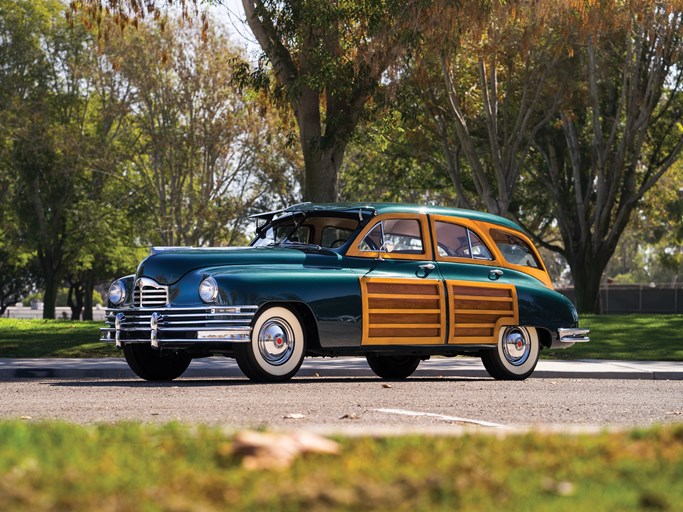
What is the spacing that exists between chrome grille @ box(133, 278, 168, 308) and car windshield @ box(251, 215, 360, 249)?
6.08 ft

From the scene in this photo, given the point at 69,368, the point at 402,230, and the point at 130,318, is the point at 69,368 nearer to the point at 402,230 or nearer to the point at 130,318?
the point at 130,318

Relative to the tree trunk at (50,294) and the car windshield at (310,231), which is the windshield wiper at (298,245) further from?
the tree trunk at (50,294)

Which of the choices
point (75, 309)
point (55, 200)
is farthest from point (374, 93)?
point (75, 309)

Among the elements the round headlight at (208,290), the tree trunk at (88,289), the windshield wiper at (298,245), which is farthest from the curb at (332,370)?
the tree trunk at (88,289)

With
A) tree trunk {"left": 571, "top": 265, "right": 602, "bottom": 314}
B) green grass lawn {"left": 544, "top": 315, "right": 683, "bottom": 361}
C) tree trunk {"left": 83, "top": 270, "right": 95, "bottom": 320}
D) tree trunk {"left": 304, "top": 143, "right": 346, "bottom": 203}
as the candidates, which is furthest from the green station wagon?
tree trunk {"left": 83, "top": 270, "right": 95, "bottom": 320}

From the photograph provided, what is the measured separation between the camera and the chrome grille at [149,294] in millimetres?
13078

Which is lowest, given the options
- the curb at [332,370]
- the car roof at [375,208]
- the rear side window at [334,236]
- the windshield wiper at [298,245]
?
the curb at [332,370]

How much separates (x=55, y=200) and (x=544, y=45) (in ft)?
86.3

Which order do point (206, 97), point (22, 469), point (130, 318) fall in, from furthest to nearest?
1. point (206, 97)
2. point (130, 318)
3. point (22, 469)

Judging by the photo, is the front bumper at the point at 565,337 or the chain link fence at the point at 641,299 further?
the chain link fence at the point at 641,299

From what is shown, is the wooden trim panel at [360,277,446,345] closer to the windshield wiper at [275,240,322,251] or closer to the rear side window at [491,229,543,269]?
the windshield wiper at [275,240,322,251]

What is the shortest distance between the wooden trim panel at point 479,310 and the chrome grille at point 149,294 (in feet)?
11.4

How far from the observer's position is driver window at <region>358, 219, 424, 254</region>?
14.1 metres

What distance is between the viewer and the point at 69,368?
15.8 meters
